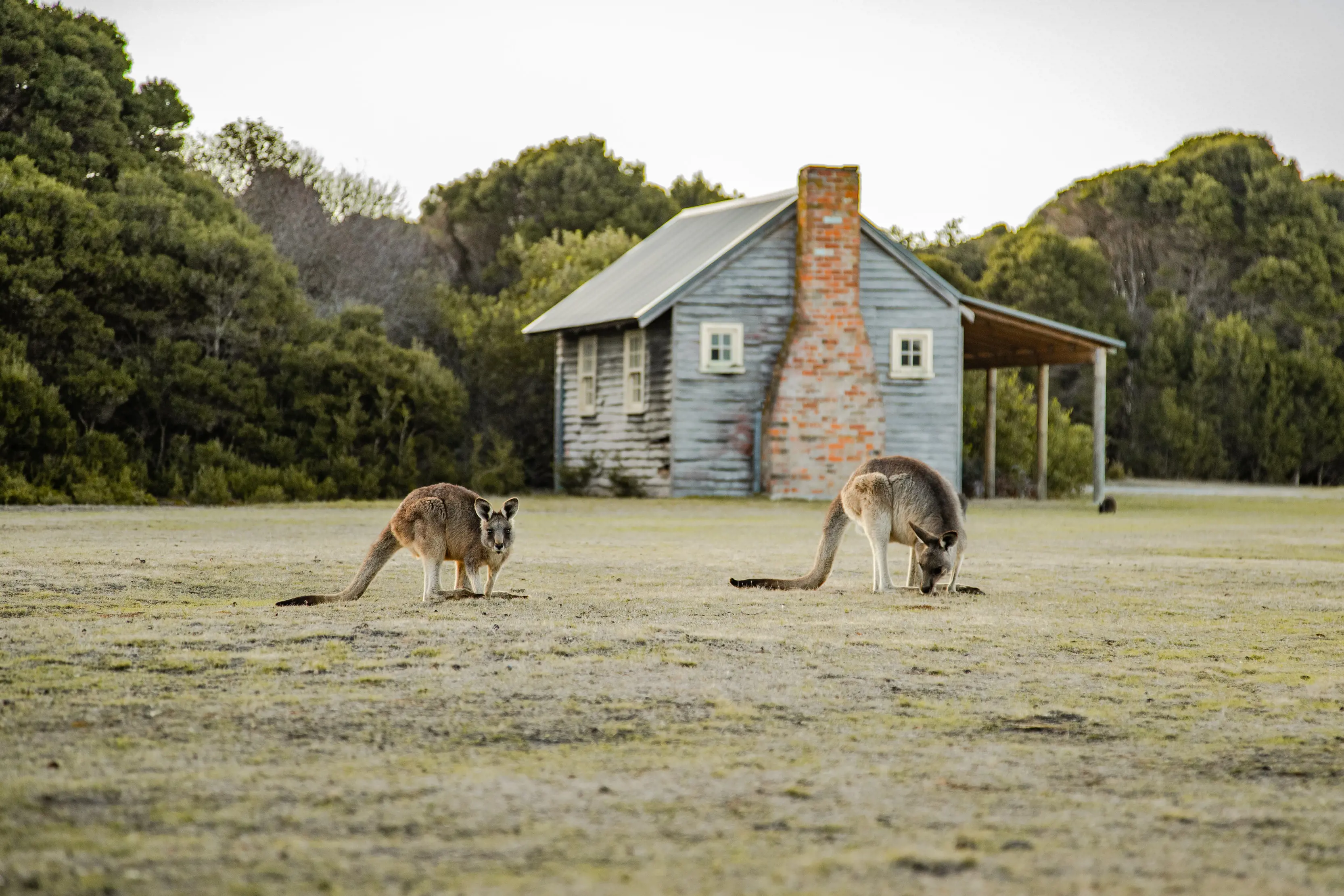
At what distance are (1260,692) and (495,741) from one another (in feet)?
11.4

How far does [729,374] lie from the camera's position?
97.8 feet

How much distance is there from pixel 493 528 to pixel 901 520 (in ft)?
9.30

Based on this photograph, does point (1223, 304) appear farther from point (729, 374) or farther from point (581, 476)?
point (581, 476)

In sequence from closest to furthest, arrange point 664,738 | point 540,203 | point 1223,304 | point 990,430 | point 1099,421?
point 664,738 < point 1099,421 < point 990,430 < point 1223,304 < point 540,203

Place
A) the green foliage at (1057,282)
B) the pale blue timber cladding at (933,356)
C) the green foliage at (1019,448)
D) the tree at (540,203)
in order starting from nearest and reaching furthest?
the pale blue timber cladding at (933,356)
the green foliage at (1019,448)
the green foliage at (1057,282)
the tree at (540,203)

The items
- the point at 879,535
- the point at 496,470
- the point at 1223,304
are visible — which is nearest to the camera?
the point at 879,535

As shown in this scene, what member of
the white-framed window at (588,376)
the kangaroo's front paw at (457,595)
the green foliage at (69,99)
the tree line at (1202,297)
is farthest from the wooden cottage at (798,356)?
the kangaroo's front paw at (457,595)

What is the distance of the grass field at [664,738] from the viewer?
3805 mm

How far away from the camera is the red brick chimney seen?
2909 centimetres

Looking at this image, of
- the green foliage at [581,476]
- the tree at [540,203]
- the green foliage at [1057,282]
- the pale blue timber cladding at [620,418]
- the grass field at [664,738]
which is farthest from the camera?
the tree at [540,203]

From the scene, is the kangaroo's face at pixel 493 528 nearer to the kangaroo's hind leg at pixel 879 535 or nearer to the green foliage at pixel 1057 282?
the kangaroo's hind leg at pixel 879 535

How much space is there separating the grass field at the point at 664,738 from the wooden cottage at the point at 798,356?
58.0ft

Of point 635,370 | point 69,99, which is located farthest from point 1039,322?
point 69,99

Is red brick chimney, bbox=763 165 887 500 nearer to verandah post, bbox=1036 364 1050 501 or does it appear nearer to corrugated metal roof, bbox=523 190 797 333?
corrugated metal roof, bbox=523 190 797 333
